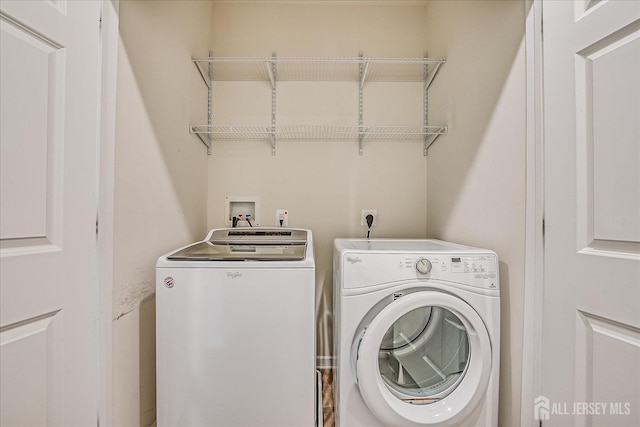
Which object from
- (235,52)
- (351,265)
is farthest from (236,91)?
(351,265)

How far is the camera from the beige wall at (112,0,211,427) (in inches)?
43.6

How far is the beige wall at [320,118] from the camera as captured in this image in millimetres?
2033

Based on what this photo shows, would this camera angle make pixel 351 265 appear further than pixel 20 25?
Yes

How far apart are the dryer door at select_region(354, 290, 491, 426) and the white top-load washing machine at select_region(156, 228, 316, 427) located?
261mm

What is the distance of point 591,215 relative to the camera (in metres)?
0.90

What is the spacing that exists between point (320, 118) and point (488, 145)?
3.61 ft

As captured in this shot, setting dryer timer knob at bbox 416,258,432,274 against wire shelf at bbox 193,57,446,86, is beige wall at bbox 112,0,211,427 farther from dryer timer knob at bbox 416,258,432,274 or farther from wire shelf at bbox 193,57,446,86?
dryer timer knob at bbox 416,258,432,274

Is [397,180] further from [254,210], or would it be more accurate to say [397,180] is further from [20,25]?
[20,25]

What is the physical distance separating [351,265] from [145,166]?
994 mm

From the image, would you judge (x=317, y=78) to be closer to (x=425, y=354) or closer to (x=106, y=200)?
(x=106, y=200)

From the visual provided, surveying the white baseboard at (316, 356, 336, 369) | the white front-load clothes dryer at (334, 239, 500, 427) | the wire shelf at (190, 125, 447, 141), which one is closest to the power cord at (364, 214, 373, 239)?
the wire shelf at (190, 125, 447, 141)

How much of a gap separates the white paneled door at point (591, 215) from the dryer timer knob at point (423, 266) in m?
0.41

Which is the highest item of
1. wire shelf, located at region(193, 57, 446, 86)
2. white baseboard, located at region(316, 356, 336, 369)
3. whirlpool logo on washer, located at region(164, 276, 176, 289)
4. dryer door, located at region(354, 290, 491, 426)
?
wire shelf, located at region(193, 57, 446, 86)

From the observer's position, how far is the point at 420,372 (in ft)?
4.26
